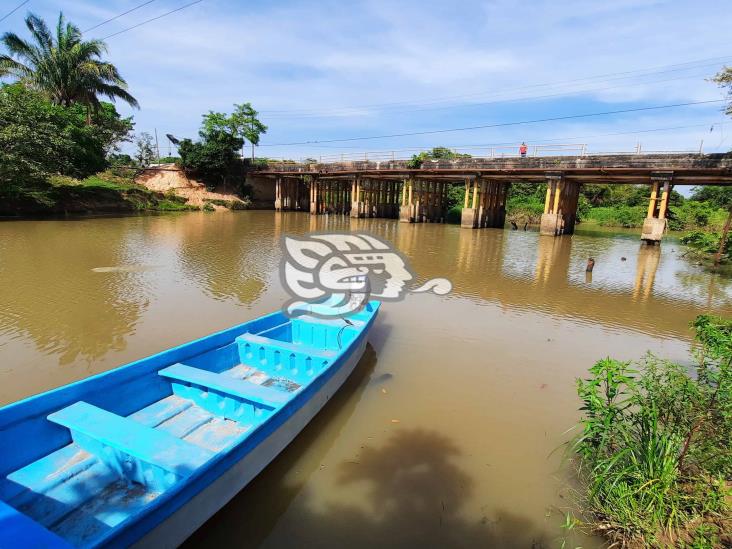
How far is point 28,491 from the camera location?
274 cm

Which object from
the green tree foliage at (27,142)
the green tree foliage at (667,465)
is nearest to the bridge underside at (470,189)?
the green tree foliage at (27,142)

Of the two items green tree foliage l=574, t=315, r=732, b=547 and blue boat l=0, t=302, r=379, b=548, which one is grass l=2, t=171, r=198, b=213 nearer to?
blue boat l=0, t=302, r=379, b=548

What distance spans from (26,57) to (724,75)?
3266 centimetres

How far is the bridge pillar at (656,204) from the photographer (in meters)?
18.6

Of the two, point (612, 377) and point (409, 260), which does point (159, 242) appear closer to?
point (409, 260)

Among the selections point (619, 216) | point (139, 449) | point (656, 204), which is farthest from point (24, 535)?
point (619, 216)

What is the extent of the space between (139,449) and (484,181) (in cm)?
2487

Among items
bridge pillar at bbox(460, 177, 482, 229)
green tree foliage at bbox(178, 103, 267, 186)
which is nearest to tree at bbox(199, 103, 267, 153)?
green tree foliage at bbox(178, 103, 267, 186)

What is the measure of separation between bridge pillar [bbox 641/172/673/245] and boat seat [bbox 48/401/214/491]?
22.2 meters

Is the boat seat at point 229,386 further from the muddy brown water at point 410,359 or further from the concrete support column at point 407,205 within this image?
the concrete support column at point 407,205

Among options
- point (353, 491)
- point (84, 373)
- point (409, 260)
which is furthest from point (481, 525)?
point (409, 260)

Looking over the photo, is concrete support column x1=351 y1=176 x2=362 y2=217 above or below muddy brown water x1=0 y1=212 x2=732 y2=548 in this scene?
above
